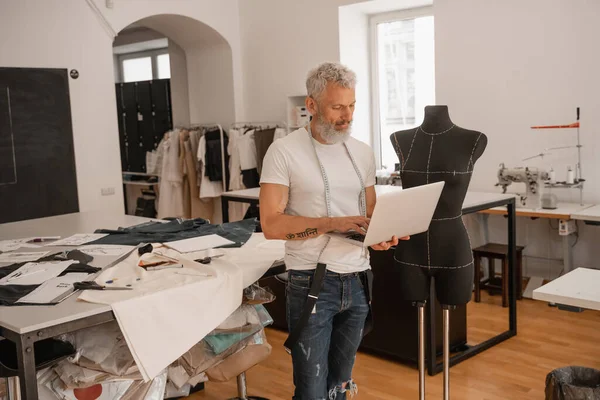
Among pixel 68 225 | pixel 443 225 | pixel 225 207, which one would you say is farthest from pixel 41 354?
pixel 225 207

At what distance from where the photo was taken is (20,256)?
2.94 metres

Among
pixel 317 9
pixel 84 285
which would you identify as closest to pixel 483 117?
pixel 317 9

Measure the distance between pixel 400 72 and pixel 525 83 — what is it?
1.53m

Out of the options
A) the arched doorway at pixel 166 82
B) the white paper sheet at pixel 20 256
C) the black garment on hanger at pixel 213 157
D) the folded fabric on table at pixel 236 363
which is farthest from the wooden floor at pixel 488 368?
the arched doorway at pixel 166 82

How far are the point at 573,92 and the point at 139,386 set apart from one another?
408cm

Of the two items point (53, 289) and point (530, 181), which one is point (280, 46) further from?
point (53, 289)

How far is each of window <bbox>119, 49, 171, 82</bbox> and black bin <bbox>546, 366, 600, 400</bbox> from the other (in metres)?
7.11

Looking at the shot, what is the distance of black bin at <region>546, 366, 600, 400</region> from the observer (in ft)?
8.27

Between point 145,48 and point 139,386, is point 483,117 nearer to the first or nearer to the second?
point 139,386

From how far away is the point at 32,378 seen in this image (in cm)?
191

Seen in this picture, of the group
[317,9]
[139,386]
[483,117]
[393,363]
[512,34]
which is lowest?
[393,363]

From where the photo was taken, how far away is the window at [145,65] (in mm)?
9047

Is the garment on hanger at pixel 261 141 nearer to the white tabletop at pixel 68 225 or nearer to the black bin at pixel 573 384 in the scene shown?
the white tabletop at pixel 68 225

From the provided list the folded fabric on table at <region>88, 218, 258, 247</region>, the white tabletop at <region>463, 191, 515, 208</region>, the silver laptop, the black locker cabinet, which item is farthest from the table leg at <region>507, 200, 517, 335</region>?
the black locker cabinet
